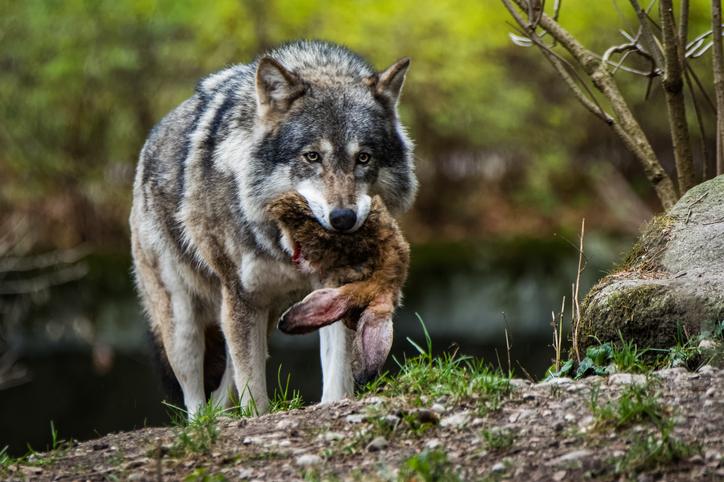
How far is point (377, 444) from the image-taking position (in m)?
3.87

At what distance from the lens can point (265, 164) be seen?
592 centimetres

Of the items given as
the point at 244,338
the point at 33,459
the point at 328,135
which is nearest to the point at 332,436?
the point at 33,459

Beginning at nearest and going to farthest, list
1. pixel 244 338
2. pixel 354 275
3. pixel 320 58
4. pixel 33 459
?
pixel 33 459 < pixel 354 275 < pixel 244 338 < pixel 320 58

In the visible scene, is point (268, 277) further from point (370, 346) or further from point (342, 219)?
point (370, 346)

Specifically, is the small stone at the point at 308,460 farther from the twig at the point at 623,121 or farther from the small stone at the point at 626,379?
the twig at the point at 623,121

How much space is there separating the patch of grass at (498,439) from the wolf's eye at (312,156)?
7.76 ft

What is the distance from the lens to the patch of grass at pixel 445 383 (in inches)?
166

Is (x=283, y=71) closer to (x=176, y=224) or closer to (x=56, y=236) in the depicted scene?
(x=176, y=224)

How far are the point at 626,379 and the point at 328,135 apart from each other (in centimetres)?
234

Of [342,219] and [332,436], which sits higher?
[342,219]

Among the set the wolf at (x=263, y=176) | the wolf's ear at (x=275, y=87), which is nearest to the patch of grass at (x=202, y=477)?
the wolf at (x=263, y=176)

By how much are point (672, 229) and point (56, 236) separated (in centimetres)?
1377

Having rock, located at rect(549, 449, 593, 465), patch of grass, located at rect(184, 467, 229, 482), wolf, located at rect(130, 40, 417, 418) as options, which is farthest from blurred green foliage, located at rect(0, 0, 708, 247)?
rock, located at rect(549, 449, 593, 465)

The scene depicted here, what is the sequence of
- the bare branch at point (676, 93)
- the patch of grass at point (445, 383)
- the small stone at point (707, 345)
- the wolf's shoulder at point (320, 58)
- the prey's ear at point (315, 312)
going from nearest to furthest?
the prey's ear at point (315, 312)
the patch of grass at point (445, 383)
the small stone at point (707, 345)
the bare branch at point (676, 93)
the wolf's shoulder at point (320, 58)
